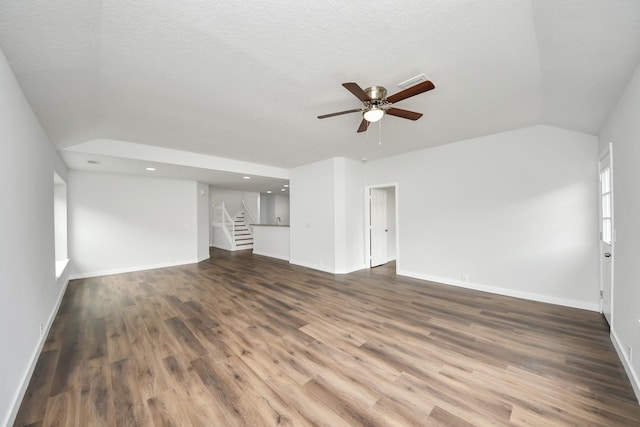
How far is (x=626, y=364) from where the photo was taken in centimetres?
199

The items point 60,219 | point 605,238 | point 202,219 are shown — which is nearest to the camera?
point 605,238

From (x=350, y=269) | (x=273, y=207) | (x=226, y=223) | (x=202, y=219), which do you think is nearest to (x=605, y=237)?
(x=350, y=269)

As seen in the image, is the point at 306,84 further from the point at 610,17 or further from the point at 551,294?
the point at 551,294

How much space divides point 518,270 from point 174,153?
20.5ft

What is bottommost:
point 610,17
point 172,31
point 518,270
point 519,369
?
point 519,369

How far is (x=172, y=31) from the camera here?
63.3 inches

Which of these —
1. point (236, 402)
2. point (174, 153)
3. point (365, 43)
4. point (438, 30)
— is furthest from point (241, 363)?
point (174, 153)

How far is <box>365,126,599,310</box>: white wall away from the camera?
3.26 metres

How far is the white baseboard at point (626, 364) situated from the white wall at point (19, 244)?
4.16 meters

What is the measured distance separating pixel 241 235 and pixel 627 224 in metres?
9.51

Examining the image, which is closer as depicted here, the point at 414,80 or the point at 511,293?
the point at 414,80

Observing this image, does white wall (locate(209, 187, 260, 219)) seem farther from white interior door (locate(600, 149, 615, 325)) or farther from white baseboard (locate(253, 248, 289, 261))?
white interior door (locate(600, 149, 615, 325))

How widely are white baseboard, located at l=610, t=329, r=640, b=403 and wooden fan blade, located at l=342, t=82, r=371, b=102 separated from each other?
2961 millimetres

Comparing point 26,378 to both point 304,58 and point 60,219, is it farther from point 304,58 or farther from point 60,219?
point 60,219
